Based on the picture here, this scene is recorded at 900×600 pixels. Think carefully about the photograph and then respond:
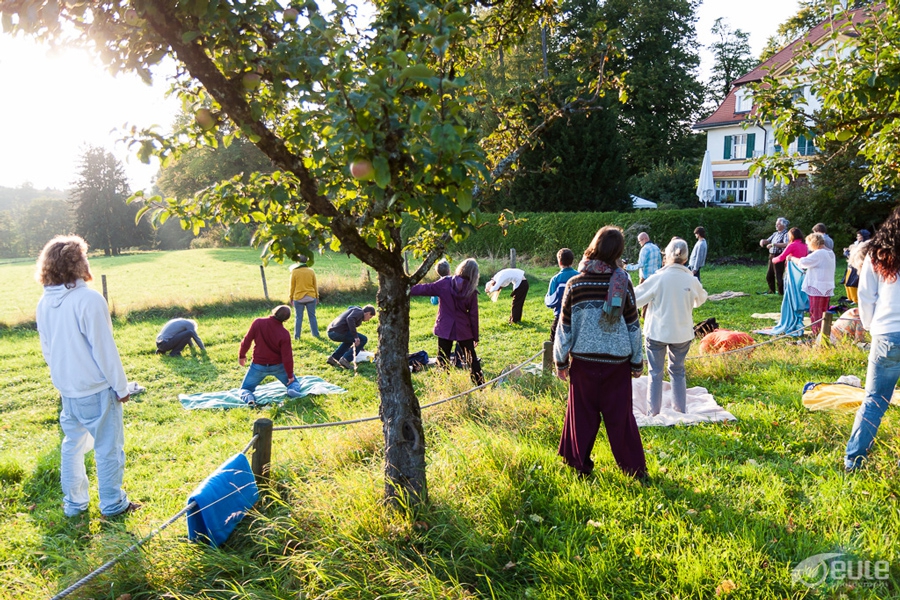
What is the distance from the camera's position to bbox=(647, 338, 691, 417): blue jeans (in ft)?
19.4

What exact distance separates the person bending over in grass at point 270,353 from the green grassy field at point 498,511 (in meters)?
0.89

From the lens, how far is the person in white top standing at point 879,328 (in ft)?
13.1

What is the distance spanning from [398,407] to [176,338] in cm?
865

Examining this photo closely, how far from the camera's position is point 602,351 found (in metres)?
4.18

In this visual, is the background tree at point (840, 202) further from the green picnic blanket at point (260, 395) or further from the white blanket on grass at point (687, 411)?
the green picnic blanket at point (260, 395)

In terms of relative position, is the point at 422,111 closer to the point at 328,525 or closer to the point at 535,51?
the point at 328,525

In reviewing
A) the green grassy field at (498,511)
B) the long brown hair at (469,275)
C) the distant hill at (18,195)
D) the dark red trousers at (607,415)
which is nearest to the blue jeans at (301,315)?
the green grassy field at (498,511)

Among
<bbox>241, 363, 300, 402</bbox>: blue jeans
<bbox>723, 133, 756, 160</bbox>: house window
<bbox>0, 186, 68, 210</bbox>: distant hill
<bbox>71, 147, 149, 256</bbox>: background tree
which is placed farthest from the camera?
A: <bbox>0, 186, 68, 210</bbox>: distant hill

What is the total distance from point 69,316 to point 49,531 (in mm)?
1624

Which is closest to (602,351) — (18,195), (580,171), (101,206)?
(580,171)

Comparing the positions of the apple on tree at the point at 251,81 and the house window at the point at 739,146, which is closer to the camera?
the apple on tree at the point at 251,81

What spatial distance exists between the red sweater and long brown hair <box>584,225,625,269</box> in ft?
16.0

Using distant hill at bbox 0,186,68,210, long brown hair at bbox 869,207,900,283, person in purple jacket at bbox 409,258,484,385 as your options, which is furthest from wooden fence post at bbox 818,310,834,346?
distant hill at bbox 0,186,68,210

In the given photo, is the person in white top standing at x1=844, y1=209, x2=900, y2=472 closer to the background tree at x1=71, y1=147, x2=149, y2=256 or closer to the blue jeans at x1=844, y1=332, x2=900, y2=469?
the blue jeans at x1=844, y1=332, x2=900, y2=469
